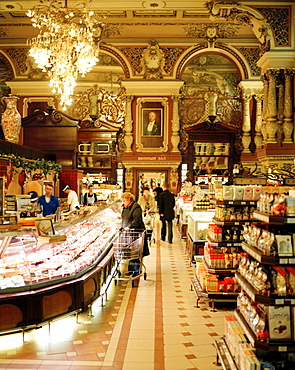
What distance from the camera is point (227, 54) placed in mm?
17469

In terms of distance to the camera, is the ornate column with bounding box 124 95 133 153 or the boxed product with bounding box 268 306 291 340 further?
the ornate column with bounding box 124 95 133 153

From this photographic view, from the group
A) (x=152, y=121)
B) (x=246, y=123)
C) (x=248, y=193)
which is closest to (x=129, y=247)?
(x=248, y=193)

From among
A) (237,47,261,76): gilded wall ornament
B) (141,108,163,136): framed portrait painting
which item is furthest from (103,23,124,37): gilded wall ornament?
(237,47,261,76): gilded wall ornament

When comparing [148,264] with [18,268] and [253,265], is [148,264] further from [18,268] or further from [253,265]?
[253,265]

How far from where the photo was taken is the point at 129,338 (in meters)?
4.70

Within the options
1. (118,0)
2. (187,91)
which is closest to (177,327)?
(118,0)

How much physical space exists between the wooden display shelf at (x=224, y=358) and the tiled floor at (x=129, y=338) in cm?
15

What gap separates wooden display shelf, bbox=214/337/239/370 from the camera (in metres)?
3.60

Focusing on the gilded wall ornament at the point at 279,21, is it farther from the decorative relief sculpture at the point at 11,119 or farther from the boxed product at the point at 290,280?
the boxed product at the point at 290,280

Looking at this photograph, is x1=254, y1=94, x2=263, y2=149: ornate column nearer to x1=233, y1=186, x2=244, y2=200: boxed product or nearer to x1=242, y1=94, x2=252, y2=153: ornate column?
x1=242, y1=94, x2=252, y2=153: ornate column

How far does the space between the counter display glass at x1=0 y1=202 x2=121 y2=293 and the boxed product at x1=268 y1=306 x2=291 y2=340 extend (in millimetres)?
2393

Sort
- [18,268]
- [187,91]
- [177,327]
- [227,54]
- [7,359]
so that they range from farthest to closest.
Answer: [187,91], [227,54], [177,327], [18,268], [7,359]

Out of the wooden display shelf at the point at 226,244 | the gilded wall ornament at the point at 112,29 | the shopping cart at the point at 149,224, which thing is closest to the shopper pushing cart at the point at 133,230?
the wooden display shelf at the point at 226,244

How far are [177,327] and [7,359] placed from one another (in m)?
1.93
